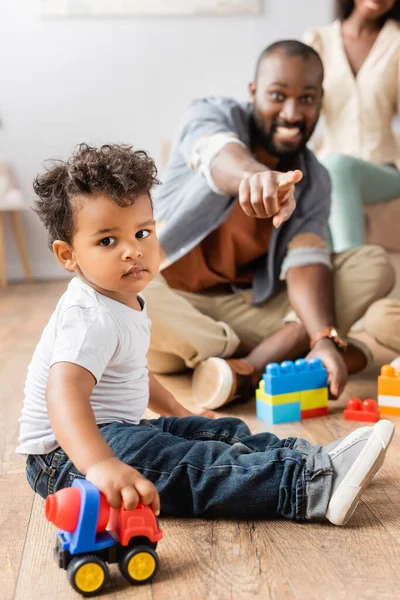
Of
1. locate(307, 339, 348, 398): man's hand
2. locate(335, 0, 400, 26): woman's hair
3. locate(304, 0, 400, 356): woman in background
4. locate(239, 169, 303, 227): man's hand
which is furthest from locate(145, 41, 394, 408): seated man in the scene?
locate(335, 0, 400, 26): woman's hair

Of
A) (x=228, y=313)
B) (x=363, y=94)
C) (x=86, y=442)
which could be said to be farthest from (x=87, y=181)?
(x=363, y=94)

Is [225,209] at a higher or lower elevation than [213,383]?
higher

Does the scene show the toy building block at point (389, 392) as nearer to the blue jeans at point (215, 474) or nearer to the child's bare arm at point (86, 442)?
the blue jeans at point (215, 474)

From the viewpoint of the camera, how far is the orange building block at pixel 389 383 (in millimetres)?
1499

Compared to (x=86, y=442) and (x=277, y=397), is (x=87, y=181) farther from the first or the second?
(x=277, y=397)

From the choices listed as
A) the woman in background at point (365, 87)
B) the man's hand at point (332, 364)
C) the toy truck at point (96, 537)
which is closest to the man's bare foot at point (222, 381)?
the man's hand at point (332, 364)

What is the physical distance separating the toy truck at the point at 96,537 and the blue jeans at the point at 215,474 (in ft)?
0.51

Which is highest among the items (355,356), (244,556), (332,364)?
(244,556)

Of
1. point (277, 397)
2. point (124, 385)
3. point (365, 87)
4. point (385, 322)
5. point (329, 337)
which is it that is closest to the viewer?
point (124, 385)

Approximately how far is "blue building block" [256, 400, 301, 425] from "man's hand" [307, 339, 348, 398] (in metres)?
0.08

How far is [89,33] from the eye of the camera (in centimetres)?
379

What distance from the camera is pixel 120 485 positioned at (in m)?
0.77

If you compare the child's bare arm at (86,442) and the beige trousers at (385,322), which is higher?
the child's bare arm at (86,442)

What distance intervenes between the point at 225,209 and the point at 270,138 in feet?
0.62
